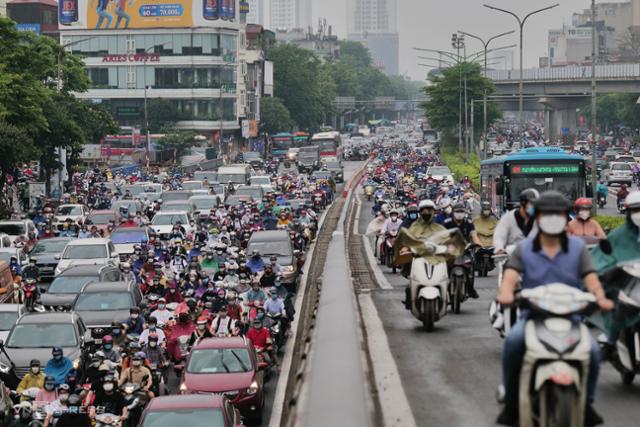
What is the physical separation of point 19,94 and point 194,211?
1251cm

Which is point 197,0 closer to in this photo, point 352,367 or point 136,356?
point 136,356

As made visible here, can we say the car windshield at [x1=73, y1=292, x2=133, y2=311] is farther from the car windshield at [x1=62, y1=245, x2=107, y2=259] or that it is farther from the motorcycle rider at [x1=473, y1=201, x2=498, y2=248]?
the car windshield at [x1=62, y1=245, x2=107, y2=259]

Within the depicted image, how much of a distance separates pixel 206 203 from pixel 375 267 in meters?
22.5

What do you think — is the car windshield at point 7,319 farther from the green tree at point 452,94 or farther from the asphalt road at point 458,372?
the green tree at point 452,94

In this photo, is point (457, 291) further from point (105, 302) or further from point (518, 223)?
point (105, 302)

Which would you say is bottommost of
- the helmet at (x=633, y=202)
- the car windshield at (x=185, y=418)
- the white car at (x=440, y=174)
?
the white car at (x=440, y=174)

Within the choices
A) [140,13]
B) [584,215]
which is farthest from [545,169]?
[140,13]

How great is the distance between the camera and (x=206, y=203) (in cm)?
5916

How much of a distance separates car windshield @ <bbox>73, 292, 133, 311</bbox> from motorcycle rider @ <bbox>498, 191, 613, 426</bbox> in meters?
18.8

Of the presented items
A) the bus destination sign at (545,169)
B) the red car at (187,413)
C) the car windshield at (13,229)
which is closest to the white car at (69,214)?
the car windshield at (13,229)

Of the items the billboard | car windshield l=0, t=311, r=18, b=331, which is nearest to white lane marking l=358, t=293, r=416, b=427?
car windshield l=0, t=311, r=18, b=331

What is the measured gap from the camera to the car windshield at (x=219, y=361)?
20828 mm

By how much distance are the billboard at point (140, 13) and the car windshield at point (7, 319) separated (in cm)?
12000

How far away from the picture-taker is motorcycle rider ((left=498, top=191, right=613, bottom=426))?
9414 mm
